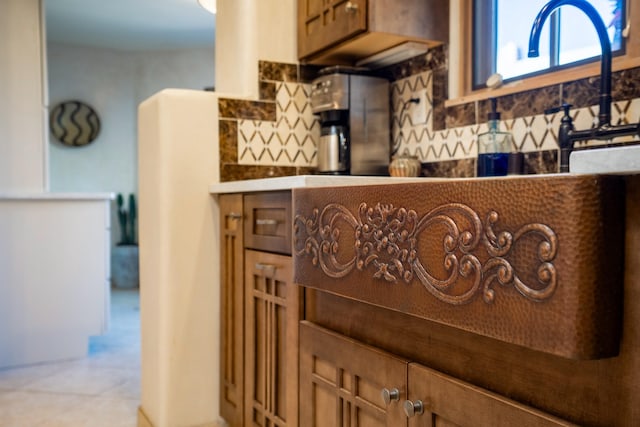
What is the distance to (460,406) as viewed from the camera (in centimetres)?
88

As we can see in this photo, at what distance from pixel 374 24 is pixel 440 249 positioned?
125 cm

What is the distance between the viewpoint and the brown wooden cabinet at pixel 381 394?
83cm

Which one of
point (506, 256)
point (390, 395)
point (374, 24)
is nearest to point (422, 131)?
point (374, 24)

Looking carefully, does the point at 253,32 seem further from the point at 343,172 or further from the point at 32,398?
the point at 32,398

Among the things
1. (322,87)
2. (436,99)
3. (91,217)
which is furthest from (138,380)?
(436,99)

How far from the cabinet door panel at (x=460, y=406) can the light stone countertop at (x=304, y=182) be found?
42 cm

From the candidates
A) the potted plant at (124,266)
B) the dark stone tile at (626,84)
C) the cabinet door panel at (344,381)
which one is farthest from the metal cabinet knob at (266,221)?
the potted plant at (124,266)

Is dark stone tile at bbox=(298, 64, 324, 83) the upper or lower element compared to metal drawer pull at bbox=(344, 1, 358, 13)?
lower

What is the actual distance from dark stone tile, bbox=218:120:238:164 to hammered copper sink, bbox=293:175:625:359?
48.4 inches

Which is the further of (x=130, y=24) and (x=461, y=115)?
(x=130, y=24)

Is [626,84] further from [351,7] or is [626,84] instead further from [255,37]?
[255,37]

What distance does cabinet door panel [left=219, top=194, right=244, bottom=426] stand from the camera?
1.92 meters

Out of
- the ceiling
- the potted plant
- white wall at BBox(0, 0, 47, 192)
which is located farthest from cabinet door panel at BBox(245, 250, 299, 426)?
the potted plant

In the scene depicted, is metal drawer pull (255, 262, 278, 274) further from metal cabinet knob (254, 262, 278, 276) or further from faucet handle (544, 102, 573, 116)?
faucet handle (544, 102, 573, 116)
